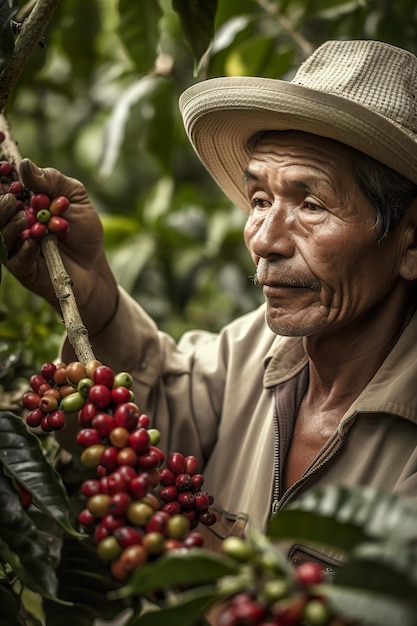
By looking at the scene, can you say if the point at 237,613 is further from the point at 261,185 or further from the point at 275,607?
the point at 261,185

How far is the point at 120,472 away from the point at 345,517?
27cm

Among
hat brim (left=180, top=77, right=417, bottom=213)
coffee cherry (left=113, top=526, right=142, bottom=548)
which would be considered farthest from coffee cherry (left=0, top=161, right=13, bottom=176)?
coffee cherry (left=113, top=526, right=142, bottom=548)

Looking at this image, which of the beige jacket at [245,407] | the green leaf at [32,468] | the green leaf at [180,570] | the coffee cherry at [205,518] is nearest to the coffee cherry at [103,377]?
the green leaf at [32,468]

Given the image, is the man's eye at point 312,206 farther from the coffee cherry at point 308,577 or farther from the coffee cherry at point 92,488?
the coffee cherry at point 308,577

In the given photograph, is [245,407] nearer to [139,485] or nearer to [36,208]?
[36,208]

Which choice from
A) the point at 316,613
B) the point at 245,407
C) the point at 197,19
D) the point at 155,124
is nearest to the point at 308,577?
the point at 316,613

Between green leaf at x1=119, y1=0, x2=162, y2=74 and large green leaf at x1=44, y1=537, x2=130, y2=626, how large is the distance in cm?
111

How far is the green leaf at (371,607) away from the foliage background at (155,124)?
94 centimetres

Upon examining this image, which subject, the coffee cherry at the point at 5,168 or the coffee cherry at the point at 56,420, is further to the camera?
the coffee cherry at the point at 5,168

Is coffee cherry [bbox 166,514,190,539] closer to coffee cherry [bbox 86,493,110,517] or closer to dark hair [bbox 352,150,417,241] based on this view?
coffee cherry [bbox 86,493,110,517]

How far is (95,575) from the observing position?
4.16 feet

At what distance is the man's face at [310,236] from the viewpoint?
140 centimetres

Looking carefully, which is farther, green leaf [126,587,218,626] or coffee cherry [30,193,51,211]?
coffee cherry [30,193,51,211]

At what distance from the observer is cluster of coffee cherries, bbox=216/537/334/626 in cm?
71
